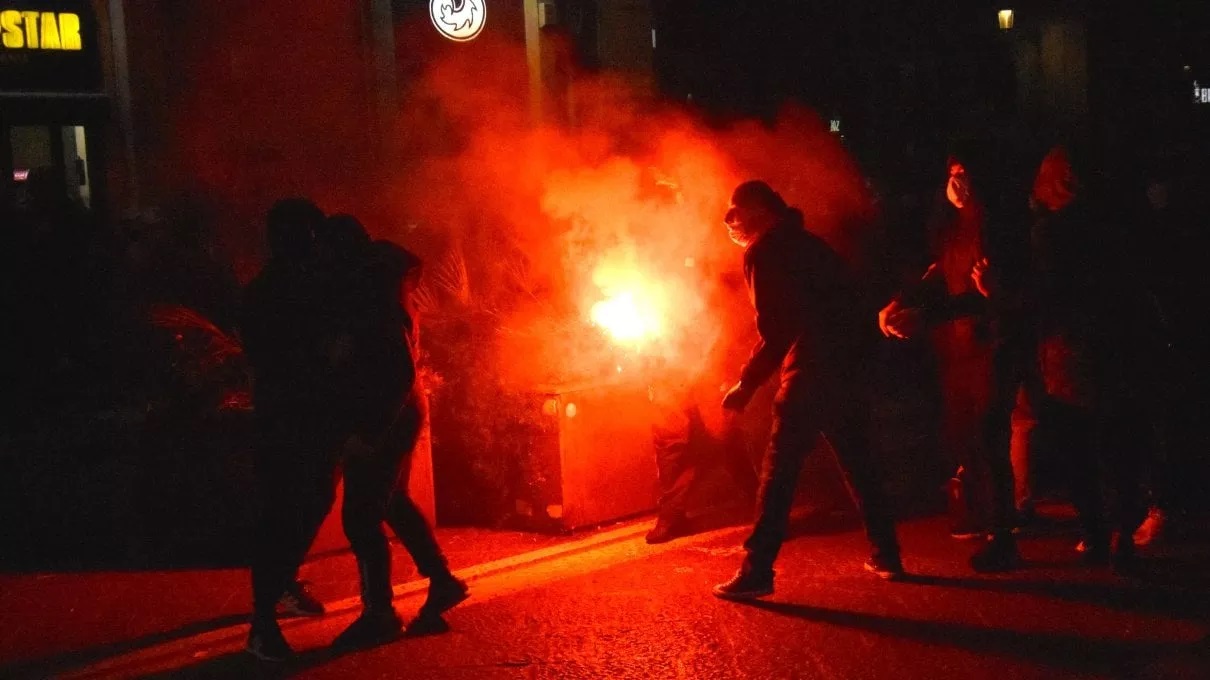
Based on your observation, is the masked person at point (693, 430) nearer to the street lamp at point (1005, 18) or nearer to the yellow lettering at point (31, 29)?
the yellow lettering at point (31, 29)

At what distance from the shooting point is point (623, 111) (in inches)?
461

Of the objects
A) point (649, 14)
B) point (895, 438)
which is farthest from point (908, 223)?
point (895, 438)

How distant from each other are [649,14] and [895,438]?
7848 mm

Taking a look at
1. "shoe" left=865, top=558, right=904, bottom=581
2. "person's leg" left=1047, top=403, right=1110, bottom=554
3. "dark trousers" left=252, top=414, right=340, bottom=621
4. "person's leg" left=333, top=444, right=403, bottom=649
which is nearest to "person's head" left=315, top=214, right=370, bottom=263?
"dark trousers" left=252, top=414, right=340, bottom=621

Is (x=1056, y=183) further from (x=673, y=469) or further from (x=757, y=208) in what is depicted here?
(x=673, y=469)

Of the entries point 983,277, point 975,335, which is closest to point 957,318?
point 975,335

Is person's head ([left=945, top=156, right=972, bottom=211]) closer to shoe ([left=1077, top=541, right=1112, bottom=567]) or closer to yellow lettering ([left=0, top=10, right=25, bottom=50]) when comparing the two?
shoe ([left=1077, top=541, right=1112, bottom=567])

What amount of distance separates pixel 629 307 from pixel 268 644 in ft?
10.3

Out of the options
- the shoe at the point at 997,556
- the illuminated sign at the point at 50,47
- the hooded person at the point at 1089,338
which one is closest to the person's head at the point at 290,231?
the hooded person at the point at 1089,338

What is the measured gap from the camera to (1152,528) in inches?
271

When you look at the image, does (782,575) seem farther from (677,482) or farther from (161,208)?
(161,208)

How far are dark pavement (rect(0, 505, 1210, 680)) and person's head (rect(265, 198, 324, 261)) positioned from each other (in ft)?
5.27

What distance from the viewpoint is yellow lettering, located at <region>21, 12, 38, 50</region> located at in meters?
13.6

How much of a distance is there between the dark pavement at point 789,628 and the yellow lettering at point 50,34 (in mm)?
9197
